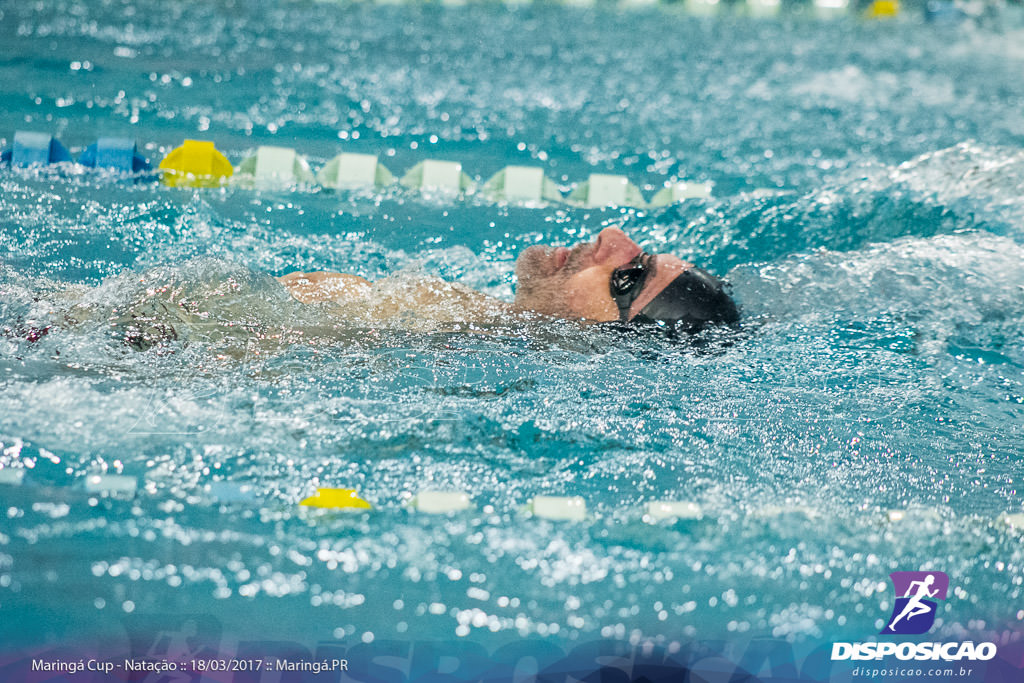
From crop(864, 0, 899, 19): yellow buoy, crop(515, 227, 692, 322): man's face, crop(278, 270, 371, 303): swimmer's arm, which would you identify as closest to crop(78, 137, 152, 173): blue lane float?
crop(278, 270, 371, 303): swimmer's arm

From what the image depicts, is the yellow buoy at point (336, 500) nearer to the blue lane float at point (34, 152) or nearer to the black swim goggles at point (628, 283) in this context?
the black swim goggles at point (628, 283)

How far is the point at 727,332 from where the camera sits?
2.15m

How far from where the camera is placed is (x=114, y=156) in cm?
316

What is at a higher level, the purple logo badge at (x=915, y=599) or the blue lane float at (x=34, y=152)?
the blue lane float at (x=34, y=152)

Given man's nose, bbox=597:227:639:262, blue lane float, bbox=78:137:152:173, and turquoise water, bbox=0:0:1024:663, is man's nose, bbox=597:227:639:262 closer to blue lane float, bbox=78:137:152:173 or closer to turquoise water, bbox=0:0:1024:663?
turquoise water, bbox=0:0:1024:663

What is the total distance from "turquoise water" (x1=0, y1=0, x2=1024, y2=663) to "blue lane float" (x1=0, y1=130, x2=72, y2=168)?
0.32 feet

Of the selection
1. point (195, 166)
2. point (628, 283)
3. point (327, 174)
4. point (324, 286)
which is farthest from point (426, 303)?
point (195, 166)

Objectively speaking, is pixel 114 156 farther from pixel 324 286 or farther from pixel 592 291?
pixel 592 291

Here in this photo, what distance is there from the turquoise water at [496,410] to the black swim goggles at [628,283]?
0.08 m

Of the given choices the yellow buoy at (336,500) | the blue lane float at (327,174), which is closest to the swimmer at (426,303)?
the yellow buoy at (336,500)

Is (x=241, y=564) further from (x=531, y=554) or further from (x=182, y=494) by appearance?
(x=531, y=554)

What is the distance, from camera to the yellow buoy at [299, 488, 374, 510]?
5.58 ft

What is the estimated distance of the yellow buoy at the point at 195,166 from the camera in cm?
316

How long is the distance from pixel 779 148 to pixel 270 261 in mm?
2200
